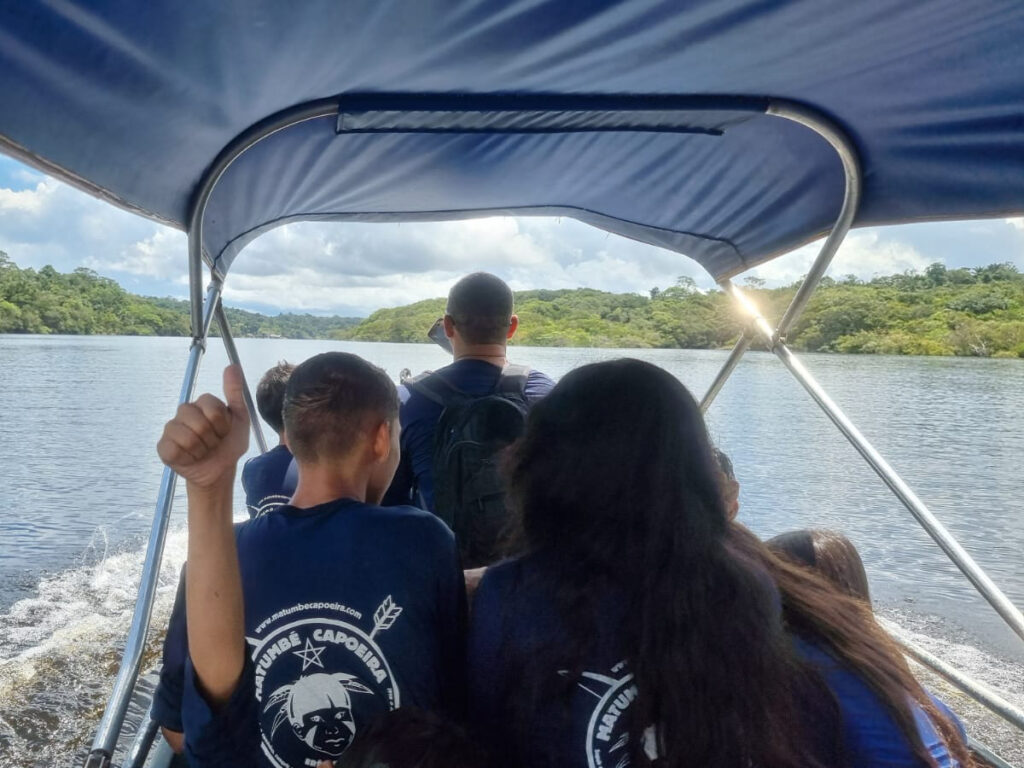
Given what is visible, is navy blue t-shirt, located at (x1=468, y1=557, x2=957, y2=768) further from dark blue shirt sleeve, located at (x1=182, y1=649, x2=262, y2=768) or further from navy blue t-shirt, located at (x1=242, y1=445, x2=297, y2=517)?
navy blue t-shirt, located at (x1=242, y1=445, x2=297, y2=517)

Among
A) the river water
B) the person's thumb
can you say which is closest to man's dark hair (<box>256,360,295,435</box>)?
the river water

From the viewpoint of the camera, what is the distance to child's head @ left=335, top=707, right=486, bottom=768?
0.89 metres

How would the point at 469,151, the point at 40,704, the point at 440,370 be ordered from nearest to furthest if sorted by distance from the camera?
the point at 440,370 < the point at 469,151 < the point at 40,704

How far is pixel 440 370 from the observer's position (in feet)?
7.71

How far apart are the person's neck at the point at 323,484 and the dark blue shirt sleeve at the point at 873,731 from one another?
831 mm

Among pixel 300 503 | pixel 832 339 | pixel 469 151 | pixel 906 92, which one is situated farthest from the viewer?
pixel 832 339

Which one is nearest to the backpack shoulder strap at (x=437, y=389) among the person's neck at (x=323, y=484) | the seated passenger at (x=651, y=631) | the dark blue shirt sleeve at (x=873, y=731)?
the person's neck at (x=323, y=484)

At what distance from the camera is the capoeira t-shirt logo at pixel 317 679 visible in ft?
4.14

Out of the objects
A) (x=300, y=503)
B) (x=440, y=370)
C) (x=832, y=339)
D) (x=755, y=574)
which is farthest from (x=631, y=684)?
(x=832, y=339)

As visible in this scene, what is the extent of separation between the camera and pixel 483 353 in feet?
7.88

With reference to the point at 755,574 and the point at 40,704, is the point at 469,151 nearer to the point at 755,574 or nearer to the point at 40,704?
the point at 755,574

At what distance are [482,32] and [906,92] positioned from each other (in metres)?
1.01

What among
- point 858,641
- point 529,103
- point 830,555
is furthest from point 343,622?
point 529,103

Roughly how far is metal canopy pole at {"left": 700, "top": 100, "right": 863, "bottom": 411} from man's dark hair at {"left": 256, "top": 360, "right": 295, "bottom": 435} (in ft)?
5.00
